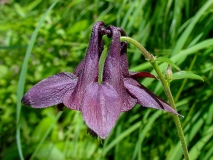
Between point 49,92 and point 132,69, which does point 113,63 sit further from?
point 132,69

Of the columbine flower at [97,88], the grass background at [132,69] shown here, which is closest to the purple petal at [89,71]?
the columbine flower at [97,88]

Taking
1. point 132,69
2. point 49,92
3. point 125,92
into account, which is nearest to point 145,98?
point 125,92

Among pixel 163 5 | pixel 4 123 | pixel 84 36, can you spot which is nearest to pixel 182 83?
pixel 163 5

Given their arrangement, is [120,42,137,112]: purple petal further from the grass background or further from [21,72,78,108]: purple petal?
the grass background

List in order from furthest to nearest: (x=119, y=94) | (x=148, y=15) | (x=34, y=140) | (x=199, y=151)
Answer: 1. (x=34, y=140)
2. (x=148, y=15)
3. (x=199, y=151)
4. (x=119, y=94)

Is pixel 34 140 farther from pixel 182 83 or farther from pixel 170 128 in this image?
pixel 182 83

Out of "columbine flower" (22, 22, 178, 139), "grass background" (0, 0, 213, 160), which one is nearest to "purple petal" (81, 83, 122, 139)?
"columbine flower" (22, 22, 178, 139)

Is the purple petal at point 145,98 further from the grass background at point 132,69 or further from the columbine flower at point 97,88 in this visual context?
the grass background at point 132,69
